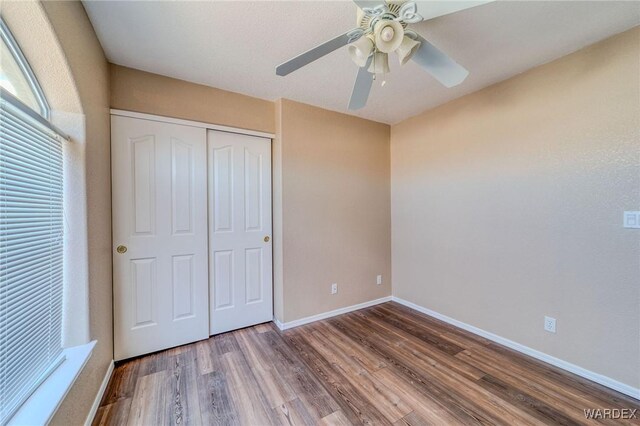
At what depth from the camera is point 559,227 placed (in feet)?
6.33

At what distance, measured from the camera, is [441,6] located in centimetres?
107

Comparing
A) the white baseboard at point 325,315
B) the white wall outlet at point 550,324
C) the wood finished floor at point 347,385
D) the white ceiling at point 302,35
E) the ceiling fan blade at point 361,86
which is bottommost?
the wood finished floor at point 347,385

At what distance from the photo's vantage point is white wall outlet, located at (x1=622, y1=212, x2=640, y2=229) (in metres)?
1.60

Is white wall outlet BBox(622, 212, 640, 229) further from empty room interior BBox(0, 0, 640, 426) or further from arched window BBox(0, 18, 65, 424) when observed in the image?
arched window BBox(0, 18, 65, 424)

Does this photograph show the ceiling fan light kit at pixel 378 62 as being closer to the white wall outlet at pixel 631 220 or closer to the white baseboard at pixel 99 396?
the white wall outlet at pixel 631 220

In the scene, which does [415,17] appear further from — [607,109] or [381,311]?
[381,311]

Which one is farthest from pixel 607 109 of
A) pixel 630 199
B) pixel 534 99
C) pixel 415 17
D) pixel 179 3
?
pixel 179 3

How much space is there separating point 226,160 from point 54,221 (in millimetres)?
Result: 1371

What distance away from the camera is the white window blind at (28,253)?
96 cm

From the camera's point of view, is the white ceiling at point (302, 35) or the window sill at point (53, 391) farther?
the white ceiling at point (302, 35)

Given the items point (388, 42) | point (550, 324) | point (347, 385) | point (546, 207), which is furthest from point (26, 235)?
point (550, 324)

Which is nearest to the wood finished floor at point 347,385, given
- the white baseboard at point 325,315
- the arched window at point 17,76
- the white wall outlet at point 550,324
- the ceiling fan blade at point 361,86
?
the white baseboard at point 325,315

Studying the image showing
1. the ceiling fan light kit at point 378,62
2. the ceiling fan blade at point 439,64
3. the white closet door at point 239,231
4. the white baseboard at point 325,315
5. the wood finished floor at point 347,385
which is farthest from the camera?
the white baseboard at point 325,315

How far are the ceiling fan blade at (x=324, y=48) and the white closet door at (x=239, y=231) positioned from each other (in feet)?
4.35
